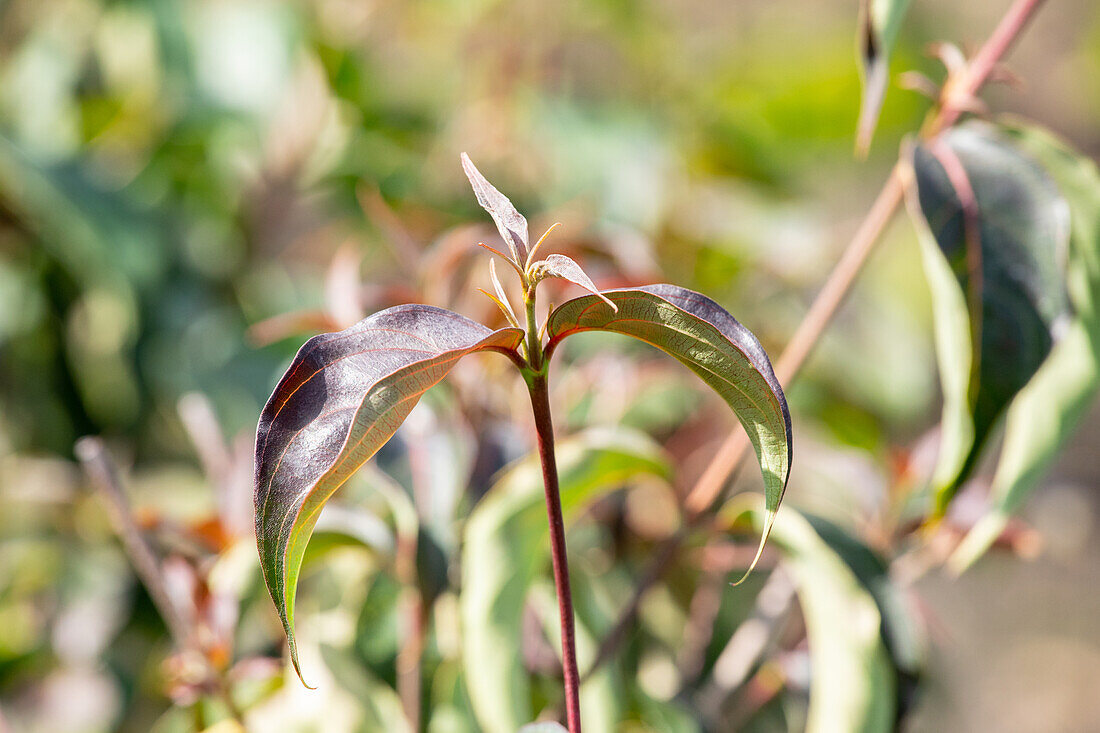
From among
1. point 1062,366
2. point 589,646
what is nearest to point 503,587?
point 589,646

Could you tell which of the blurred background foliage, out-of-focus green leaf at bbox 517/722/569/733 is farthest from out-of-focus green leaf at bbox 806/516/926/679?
out-of-focus green leaf at bbox 517/722/569/733

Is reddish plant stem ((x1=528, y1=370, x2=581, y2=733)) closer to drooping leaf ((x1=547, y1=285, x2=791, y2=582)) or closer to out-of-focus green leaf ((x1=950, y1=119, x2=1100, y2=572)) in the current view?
drooping leaf ((x1=547, y1=285, x2=791, y2=582))

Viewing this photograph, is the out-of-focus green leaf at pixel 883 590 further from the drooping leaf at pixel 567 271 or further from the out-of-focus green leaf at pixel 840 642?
the drooping leaf at pixel 567 271

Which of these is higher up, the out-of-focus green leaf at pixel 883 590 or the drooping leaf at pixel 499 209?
the drooping leaf at pixel 499 209

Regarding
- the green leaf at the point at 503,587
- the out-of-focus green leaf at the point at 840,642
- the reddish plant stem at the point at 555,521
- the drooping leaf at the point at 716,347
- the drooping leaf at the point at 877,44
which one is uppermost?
the drooping leaf at the point at 877,44

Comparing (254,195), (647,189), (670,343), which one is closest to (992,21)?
(647,189)

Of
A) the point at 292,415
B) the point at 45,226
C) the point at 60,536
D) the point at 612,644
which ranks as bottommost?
the point at 60,536

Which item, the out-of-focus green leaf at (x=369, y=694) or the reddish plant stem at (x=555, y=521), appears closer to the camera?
the reddish plant stem at (x=555, y=521)

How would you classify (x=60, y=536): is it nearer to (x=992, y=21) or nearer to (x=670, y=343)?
(x=670, y=343)

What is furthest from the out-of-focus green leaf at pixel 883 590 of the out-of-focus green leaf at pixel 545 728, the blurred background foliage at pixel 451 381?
the out-of-focus green leaf at pixel 545 728
